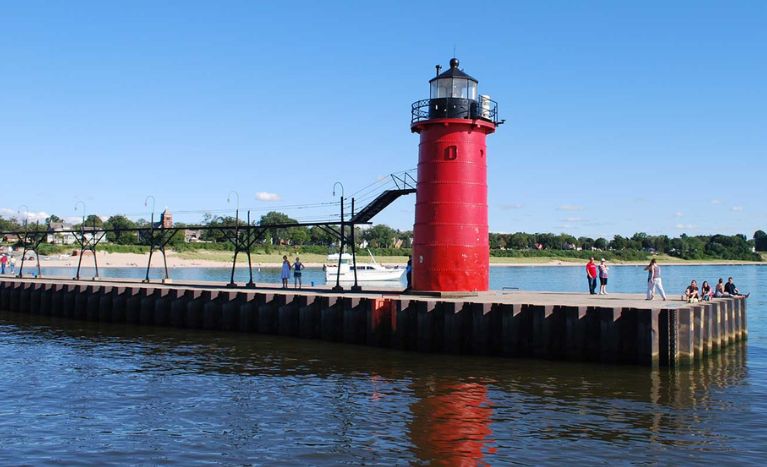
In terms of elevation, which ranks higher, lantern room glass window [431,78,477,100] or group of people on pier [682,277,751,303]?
lantern room glass window [431,78,477,100]

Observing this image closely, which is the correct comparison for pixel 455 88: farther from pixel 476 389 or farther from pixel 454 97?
pixel 476 389

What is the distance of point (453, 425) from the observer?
1602 centimetres

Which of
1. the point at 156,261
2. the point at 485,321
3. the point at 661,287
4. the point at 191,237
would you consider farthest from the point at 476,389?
the point at 191,237

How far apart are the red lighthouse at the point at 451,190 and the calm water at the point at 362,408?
522 centimetres

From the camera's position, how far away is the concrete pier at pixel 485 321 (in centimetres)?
2230

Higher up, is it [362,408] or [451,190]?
[451,190]

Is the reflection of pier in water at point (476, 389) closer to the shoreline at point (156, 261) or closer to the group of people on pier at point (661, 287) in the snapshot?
the group of people on pier at point (661, 287)

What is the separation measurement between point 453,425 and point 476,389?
12.1 ft

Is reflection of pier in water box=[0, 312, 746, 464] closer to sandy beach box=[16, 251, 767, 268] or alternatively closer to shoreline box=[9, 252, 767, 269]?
shoreline box=[9, 252, 767, 269]

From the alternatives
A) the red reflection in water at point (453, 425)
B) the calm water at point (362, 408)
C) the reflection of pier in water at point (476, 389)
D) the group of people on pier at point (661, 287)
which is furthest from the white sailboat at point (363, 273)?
the red reflection in water at point (453, 425)

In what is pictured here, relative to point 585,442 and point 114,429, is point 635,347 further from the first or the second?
point 114,429

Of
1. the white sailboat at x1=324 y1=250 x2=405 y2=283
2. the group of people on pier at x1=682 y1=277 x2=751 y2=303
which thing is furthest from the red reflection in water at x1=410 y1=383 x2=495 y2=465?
the white sailboat at x1=324 y1=250 x2=405 y2=283

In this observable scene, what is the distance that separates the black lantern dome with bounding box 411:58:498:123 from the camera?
29453 millimetres

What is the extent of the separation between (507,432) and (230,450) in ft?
18.5
